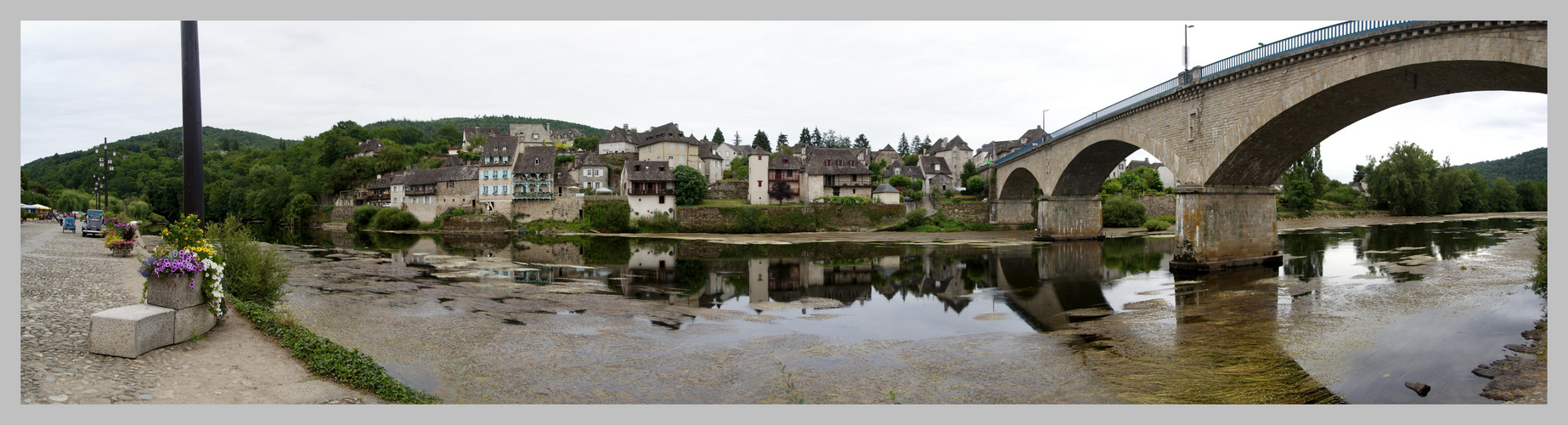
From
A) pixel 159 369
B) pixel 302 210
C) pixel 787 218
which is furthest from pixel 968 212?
pixel 302 210

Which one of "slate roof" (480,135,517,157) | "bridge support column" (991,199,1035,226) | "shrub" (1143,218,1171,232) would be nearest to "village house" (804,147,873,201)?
"bridge support column" (991,199,1035,226)

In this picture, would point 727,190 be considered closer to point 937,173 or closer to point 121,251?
point 937,173

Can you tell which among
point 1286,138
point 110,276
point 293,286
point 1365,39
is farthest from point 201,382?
point 1286,138

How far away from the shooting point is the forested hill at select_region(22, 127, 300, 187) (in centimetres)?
6812

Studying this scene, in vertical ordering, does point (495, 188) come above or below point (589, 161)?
below

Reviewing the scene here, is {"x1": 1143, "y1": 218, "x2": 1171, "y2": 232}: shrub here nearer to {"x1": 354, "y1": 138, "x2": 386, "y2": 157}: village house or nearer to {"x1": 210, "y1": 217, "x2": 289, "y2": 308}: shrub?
{"x1": 210, "y1": 217, "x2": 289, "y2": 308}: shrub

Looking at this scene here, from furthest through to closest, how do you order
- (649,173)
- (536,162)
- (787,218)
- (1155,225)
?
(536,162), (649,173), (787,218), (1155,225)

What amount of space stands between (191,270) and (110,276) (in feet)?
32.4

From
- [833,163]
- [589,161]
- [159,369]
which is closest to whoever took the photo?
[159,369]

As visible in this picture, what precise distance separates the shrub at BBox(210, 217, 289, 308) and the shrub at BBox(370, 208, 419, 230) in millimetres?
56711

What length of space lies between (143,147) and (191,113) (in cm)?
11456

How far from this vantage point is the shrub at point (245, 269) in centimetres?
1281

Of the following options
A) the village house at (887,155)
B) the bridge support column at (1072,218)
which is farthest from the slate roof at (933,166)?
the bridge support column at (1072,218)

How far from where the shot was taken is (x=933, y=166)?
79.7m
